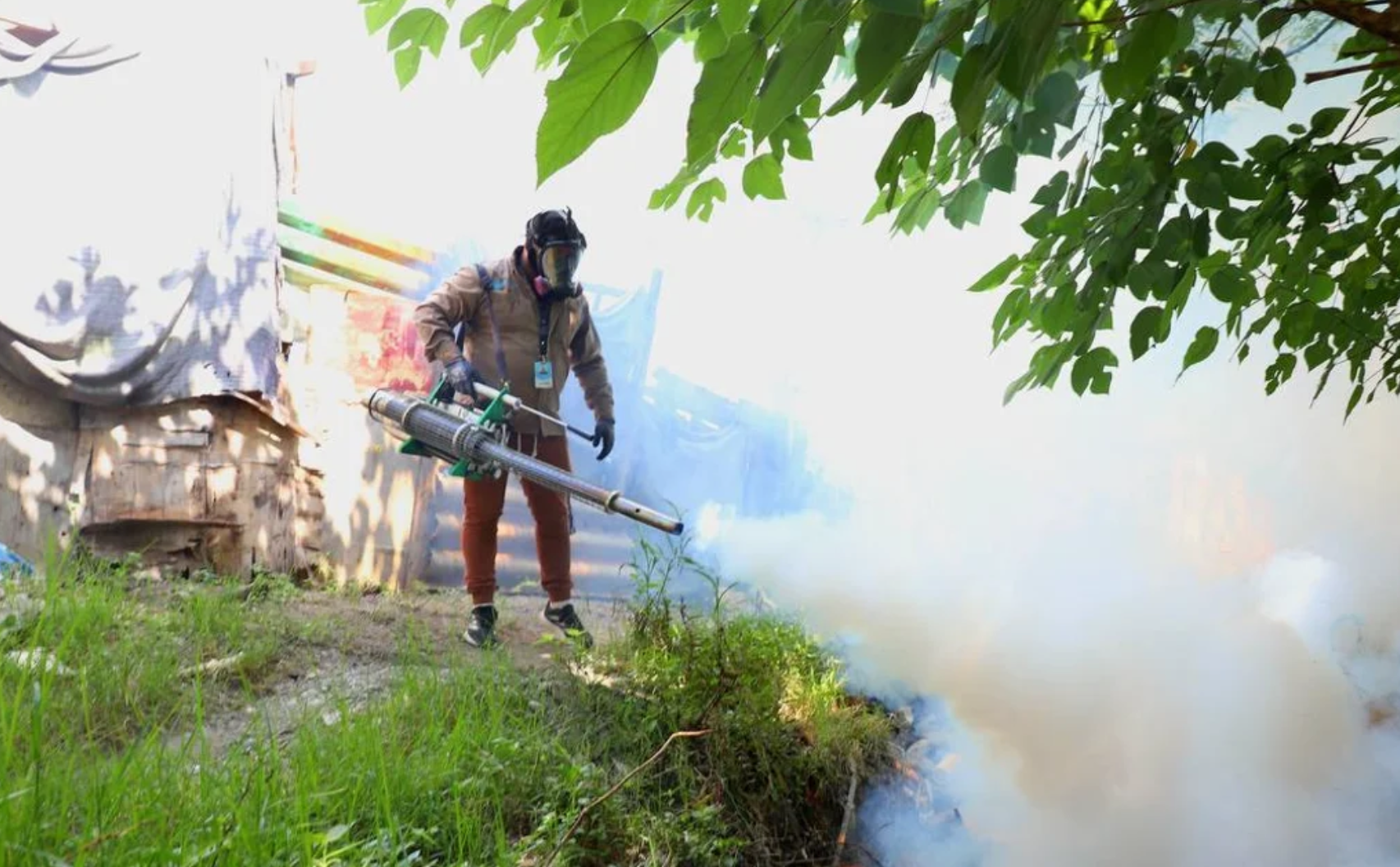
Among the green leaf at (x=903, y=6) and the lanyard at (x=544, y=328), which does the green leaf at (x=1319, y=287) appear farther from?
the lanyard at (x=544, y=328)

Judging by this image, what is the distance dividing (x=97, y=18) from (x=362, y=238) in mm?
1375

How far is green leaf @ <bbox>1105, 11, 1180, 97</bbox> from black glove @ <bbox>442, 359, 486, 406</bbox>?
2.56 metres

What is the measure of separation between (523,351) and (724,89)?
2.79 meters

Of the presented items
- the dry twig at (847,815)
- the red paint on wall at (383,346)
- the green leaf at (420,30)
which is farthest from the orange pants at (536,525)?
the green leaf at (420,30)

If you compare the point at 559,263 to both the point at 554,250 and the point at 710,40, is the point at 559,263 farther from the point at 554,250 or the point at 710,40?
the point at 710,40

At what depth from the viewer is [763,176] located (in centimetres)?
→ 109

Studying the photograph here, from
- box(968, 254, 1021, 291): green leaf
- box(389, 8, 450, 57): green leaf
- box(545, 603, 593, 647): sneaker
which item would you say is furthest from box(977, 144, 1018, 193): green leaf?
box(545, 603, 593, 647): sneaker

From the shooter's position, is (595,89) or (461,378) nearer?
(595,89)

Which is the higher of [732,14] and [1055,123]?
[1055,123]

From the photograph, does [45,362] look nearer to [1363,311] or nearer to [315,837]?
[315,837]

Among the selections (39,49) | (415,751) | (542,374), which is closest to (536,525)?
(542,374)

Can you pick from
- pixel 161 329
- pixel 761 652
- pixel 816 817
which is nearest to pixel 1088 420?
pixel 761 652

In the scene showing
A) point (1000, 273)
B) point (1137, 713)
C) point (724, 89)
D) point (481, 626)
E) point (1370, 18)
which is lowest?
point (1137, 713)

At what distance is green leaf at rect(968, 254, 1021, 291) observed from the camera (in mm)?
1269
